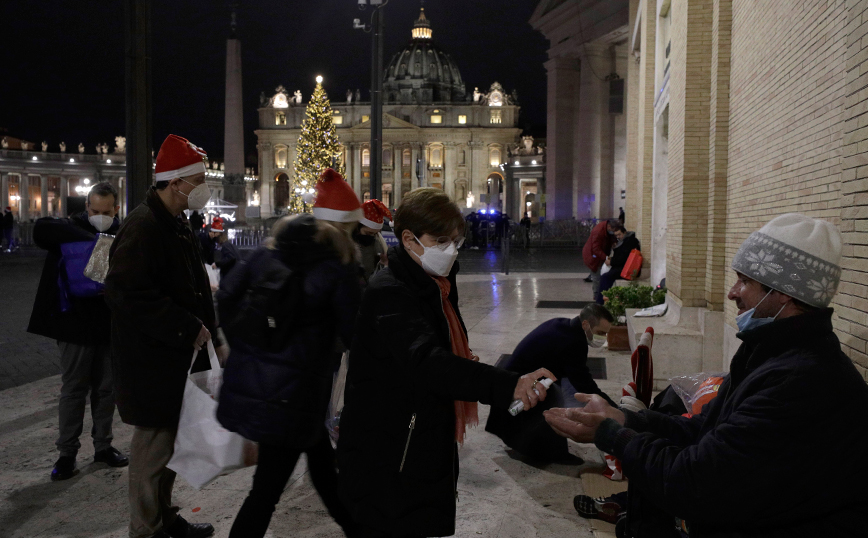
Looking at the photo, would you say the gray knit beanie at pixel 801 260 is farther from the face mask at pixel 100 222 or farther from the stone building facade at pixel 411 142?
the stone building facade at pixel 411 142

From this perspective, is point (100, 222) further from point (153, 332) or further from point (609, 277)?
point (609, 277)

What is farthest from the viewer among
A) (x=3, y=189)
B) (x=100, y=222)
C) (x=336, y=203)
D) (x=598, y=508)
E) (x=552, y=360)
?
(x=3, y=189)

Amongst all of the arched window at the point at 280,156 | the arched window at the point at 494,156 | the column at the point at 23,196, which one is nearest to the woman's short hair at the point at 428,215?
the column at the point at 23,196

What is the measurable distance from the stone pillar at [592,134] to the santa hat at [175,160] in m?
31.8

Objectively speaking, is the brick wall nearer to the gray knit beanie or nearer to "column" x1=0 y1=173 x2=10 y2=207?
the gray knit beanie

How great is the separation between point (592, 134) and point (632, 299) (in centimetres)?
2698

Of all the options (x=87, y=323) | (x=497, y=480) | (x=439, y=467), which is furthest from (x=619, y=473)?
(x=87, y=323)

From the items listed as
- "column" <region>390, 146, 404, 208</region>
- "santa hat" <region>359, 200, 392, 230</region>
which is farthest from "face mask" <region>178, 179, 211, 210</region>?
"column" <region>390, 146, 404, 208</region>

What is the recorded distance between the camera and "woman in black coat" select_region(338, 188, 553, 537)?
2.11m

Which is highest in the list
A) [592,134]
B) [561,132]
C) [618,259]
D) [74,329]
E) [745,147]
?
[561,132]

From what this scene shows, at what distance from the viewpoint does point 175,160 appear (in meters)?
3.24

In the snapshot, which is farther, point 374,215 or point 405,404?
point 374,215

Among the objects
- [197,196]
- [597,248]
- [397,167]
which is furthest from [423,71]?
[197,196]

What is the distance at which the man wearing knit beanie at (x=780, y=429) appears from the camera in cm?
167
